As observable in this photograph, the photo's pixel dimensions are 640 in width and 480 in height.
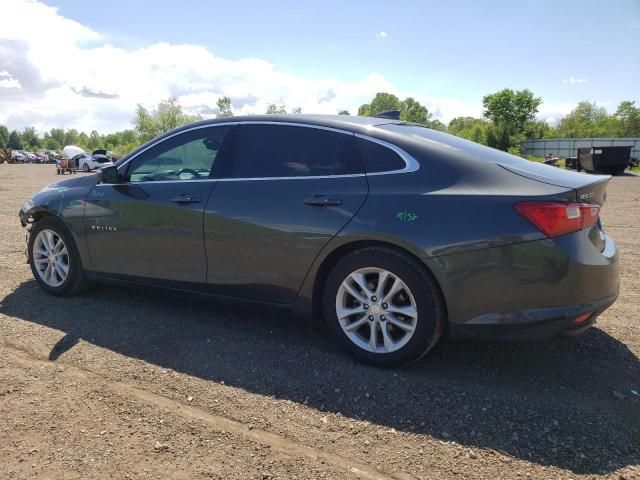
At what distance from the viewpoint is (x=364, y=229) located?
3.31 metres

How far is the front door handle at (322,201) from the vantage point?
3451 mm

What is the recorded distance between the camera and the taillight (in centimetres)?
293

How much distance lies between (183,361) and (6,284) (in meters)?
2.90

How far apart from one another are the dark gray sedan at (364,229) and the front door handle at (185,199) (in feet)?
0.05

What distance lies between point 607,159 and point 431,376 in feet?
101

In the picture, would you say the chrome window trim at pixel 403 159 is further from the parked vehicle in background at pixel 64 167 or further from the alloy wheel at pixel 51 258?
the parked vehicle in background at pixel 64 167

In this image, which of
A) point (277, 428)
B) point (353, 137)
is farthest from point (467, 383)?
point (353, 137)

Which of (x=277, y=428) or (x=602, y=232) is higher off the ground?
(x=602, y=232)

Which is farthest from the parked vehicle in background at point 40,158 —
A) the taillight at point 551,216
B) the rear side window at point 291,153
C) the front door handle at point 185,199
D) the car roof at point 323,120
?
the taillight at point 551,216

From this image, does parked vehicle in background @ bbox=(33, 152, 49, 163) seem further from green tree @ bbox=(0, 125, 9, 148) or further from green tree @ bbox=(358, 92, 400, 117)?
green tree @ bbox=(0, 125, 9, 148)

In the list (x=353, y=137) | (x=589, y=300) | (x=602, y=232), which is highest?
(x=353, y=137)

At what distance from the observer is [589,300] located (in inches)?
119

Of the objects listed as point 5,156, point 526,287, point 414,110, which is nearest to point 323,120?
point 526,287

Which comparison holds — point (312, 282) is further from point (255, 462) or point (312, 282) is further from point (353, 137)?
point (255, 462)
